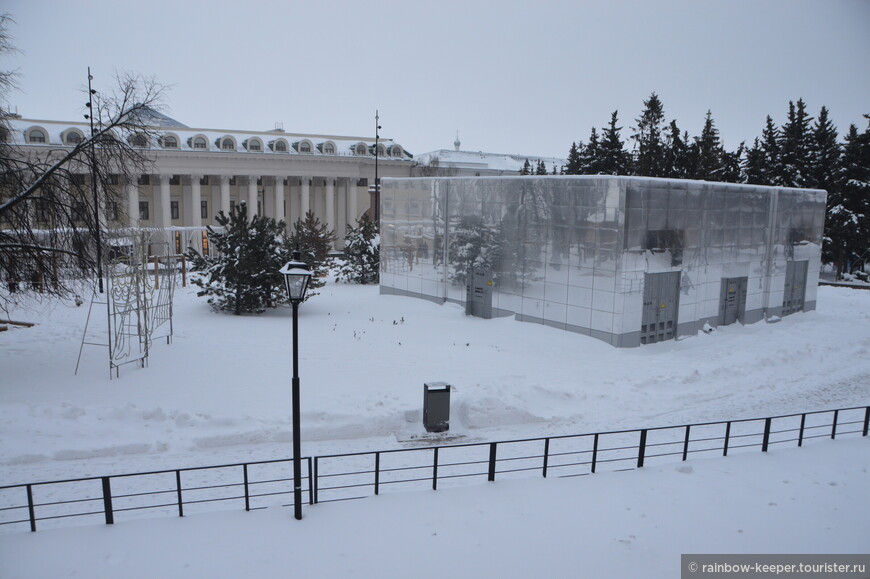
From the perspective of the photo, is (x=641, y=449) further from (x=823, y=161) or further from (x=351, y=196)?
(x=351, y=196)

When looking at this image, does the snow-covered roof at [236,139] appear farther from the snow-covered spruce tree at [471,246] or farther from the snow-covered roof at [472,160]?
the snow-covered spruce tree at [471,246]

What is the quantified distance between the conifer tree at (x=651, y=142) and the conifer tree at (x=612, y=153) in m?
1.39

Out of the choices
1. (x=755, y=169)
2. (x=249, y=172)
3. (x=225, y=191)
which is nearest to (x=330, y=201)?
(x=249, y=172)

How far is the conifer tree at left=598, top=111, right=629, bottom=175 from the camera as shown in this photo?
52.0m

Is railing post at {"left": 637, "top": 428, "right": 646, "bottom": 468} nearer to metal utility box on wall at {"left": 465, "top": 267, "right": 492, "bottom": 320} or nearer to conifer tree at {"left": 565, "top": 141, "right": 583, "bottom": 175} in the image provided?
metal utility box on wall at {"left": 465, "top": 267, "right": 492, "bottom": 320}

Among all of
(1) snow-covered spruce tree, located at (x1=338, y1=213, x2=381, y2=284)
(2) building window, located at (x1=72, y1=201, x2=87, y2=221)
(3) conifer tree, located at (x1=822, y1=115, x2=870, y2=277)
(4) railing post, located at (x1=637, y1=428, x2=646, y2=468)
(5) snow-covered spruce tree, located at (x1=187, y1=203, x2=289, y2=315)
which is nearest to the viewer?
(4) railing post, located at (x1=637, y1=428, x2=646, y2=468)

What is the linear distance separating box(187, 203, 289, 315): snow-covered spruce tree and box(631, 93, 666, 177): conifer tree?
1395 inches

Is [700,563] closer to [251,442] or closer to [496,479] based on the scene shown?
[496,479]

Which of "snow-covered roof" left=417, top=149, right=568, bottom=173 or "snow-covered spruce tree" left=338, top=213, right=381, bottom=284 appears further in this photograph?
"snow-covered roof" left=417, top=149, right=568, bottom=173

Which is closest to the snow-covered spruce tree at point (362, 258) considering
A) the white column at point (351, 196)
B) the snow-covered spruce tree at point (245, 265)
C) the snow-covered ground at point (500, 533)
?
the snow-covered spruce tree at point (245, 265)

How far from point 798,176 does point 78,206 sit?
1900 inches

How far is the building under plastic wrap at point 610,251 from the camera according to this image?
810 inches

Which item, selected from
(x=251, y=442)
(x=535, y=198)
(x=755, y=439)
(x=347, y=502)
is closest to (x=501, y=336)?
(x=535, y=198)

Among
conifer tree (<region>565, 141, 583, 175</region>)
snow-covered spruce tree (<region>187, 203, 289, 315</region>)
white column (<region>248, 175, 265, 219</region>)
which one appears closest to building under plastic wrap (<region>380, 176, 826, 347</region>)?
snow-covered spruce tree (<region>187, 203, 289, 315</region>)
